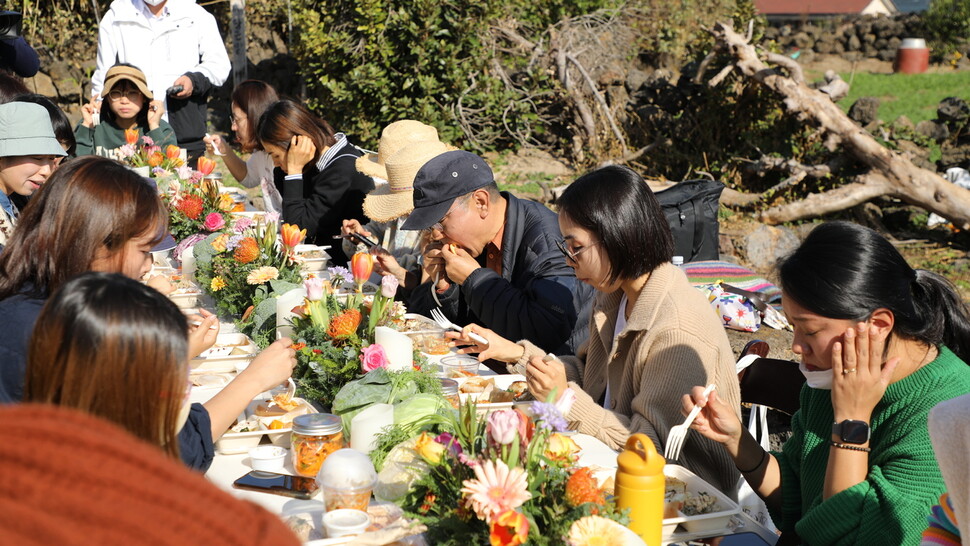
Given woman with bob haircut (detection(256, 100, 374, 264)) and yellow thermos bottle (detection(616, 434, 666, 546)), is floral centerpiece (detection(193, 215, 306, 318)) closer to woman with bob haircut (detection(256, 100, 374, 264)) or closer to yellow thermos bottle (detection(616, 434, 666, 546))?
woman with bob haircut (detection(256, 100, 374, 264))

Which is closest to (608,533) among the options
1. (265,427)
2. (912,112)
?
(265,427)

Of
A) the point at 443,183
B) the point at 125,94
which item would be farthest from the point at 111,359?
the point at 125,94

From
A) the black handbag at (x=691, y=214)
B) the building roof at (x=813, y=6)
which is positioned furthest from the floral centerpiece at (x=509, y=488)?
the building roof at (x=813, y=6)

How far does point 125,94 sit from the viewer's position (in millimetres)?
6004

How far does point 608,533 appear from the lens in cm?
148

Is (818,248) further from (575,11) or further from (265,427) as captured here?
(575,11)

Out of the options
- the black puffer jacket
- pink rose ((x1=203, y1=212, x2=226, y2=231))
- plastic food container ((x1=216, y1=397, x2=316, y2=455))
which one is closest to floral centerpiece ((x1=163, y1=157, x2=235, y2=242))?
pink rose ((x1=203, y1=212, x2=226, y2=231))

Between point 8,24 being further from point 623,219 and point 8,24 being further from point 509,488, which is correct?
point 509,488

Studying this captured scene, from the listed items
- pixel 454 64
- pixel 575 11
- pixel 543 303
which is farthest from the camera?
pixel 575 11

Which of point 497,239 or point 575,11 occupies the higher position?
point 575,11

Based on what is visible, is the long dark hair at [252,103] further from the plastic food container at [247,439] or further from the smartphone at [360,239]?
the plastic food container at [247,439]

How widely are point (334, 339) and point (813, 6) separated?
3717cm

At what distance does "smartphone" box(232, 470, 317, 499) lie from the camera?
1.93m

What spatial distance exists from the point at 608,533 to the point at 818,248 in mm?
844
